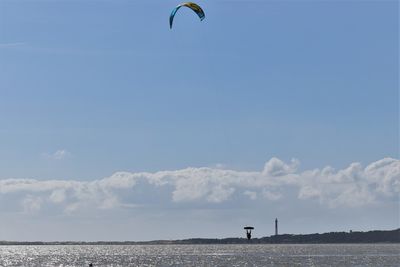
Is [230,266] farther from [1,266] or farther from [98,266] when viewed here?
[1,266]

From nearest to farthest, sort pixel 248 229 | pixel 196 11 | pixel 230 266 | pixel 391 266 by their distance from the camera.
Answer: pixel 196 11 → pixel 391 266 → pixel 230 266 → pixel 248 229

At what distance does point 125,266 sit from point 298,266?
28.6 meters

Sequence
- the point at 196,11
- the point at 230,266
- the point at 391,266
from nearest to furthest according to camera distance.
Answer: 1. the point at 196,11
2. the point at 391,266
3. the point at 230,266

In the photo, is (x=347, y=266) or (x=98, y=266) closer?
(x=347, y=266)

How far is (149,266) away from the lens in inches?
5507

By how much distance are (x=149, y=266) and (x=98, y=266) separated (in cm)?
849

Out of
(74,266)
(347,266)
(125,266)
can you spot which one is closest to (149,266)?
(125,266)

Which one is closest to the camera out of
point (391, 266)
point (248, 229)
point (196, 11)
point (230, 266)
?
point (196, 11)

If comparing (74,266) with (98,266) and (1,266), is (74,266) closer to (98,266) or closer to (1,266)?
(98,266)

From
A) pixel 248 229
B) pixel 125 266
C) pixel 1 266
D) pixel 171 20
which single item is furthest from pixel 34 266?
pixel 171 20

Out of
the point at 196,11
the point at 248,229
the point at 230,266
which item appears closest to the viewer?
the point at 196,11

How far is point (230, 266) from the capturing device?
135125 mm

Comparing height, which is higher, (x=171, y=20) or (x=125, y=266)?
(x=171, y=20)

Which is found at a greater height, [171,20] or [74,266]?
[171,20]
